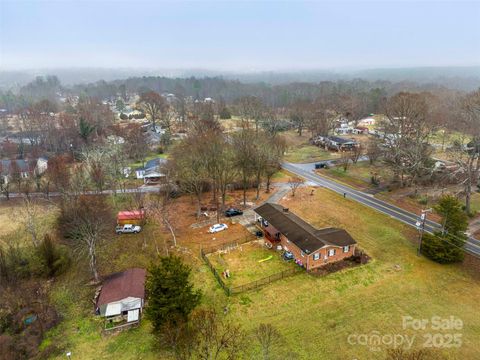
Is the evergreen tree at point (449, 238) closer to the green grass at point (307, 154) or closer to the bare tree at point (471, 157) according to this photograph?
the bare tree at point (471, 157)

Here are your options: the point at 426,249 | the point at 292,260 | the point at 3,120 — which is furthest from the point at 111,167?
the point at 3,120

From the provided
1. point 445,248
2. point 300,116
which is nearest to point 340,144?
point 300,116

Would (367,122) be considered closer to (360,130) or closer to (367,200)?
(360,130)

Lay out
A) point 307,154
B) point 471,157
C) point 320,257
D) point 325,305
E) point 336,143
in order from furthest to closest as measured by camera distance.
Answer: point 336,143, point 307,154, point 471,157, point 320,257, point 325,305

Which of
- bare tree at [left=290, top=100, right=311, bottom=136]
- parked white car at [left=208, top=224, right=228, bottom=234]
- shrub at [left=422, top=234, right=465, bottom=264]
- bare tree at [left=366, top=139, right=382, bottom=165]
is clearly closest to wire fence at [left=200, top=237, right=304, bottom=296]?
parked white car at [left=208, top=224, right=228, bottom=234]

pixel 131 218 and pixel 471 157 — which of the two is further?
pixel 471 157

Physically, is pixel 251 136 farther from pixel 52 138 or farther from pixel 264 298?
pixel 52 138
